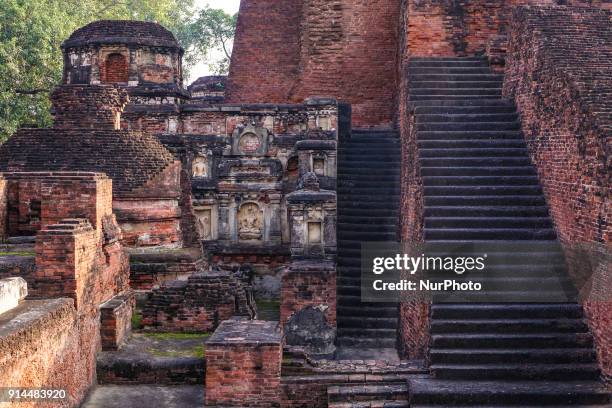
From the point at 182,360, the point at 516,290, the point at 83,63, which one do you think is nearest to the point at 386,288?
the point at 516,290

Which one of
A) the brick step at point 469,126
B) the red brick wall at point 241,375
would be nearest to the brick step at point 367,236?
the brick step at point 469,126

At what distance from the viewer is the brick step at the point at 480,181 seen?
8586mm

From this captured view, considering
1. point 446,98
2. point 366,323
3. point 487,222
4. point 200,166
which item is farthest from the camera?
point 200,166

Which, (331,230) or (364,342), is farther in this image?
(331,230)

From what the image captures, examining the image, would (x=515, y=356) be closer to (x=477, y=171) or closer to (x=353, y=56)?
(x=477, y=171)

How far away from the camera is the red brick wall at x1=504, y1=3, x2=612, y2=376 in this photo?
271 inches

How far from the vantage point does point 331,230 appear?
10641 millimetres

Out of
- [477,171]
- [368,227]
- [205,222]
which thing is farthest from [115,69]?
[477,171]

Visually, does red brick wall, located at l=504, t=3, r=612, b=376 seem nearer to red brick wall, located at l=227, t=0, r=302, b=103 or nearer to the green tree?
red brick wall, located at l=227, t=0, r=302, b=103

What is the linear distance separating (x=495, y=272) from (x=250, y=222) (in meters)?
6.54

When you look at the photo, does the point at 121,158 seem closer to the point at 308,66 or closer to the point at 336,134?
the point at 336,134

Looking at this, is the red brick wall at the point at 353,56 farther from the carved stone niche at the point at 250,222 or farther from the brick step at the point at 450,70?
the brick step at the point at 450,70

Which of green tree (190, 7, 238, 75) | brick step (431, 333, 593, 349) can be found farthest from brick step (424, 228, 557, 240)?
green tree (190, 7, 238, 75)

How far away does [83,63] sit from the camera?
16.6m
